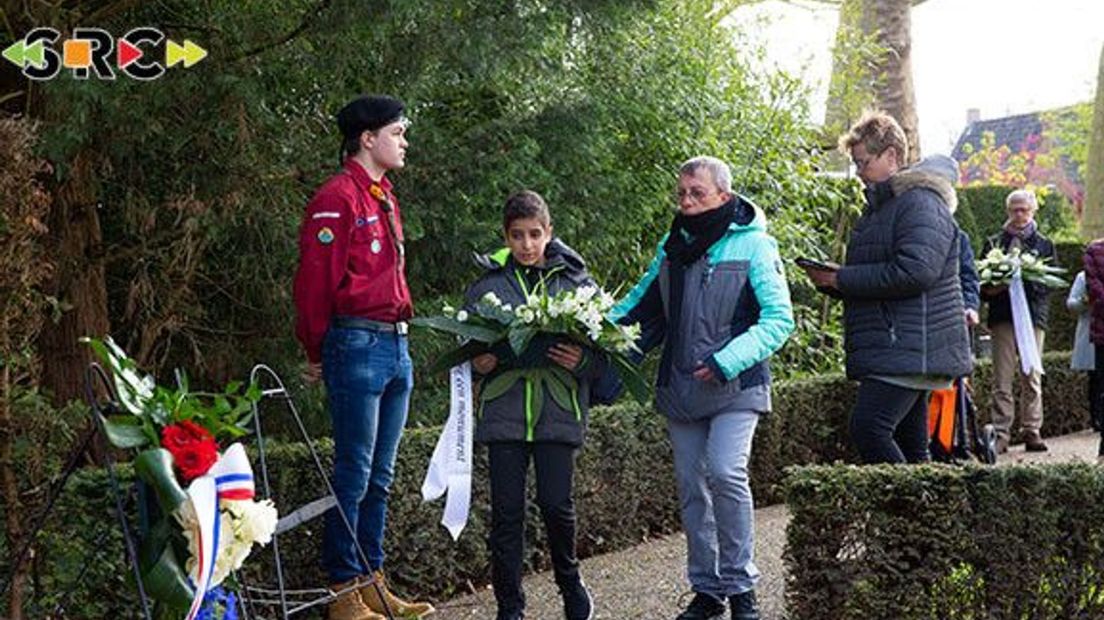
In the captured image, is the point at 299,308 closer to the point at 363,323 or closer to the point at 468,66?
the point at 363,323

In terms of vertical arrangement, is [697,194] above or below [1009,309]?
above

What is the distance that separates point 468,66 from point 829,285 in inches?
74.5

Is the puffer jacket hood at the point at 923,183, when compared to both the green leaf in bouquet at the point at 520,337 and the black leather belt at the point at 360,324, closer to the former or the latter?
the green leaf in bouquet at the point at 520,337

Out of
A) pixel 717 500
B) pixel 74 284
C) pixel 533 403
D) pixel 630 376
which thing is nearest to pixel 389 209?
pixel 533 403

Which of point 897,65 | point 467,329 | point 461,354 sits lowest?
point 461,354

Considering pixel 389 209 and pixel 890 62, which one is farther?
pixel 890 62

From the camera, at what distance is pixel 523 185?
29.3ft

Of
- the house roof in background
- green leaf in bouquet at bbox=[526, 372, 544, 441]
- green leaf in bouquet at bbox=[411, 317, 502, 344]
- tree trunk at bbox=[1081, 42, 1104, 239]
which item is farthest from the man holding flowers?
the house roof in background

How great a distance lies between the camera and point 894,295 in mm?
6969

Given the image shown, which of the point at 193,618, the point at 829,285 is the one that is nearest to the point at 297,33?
the point at 829,285

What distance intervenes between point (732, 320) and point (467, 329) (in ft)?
3.31

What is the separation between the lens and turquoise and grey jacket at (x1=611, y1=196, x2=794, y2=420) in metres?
6.23

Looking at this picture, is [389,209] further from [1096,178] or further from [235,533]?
[1096,178]

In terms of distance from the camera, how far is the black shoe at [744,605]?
6.32 meters
